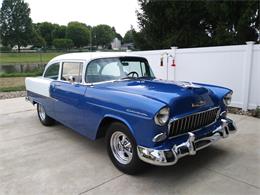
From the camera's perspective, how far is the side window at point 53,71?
5.49m

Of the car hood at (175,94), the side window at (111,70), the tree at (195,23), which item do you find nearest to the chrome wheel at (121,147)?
the car hood at (175,94)

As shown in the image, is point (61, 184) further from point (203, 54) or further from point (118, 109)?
point (203, 54)

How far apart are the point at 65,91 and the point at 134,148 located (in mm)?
1975

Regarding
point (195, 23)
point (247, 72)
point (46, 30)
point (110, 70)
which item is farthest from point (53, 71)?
point (46, 30)

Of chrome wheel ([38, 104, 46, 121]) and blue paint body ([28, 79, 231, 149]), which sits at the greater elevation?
blue paint body ([28, 79, 231, 149])

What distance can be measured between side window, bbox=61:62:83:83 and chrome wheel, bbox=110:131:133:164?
124 centimetres

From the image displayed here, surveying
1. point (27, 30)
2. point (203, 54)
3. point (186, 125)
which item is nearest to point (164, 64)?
point (203, 54)

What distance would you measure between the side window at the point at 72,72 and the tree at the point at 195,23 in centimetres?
671

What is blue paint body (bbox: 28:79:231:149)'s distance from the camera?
3109 millimetres

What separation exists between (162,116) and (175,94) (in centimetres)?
43

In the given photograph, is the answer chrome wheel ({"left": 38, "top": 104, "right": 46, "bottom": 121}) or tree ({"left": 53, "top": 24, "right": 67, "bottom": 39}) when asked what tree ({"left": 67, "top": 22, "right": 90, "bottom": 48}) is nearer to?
tree ({"left": 53, "top": 24, "right": 67, "bottom": 39})

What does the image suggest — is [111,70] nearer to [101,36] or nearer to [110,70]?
[110,70]

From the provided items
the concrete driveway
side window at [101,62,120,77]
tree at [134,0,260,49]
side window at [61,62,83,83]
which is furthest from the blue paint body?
tree at [134,0,260,49]

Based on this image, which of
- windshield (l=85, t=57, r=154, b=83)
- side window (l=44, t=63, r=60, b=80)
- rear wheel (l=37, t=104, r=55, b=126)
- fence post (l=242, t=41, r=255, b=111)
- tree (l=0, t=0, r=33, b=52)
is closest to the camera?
windshield (l=85, t=57, r=154, b=83)
